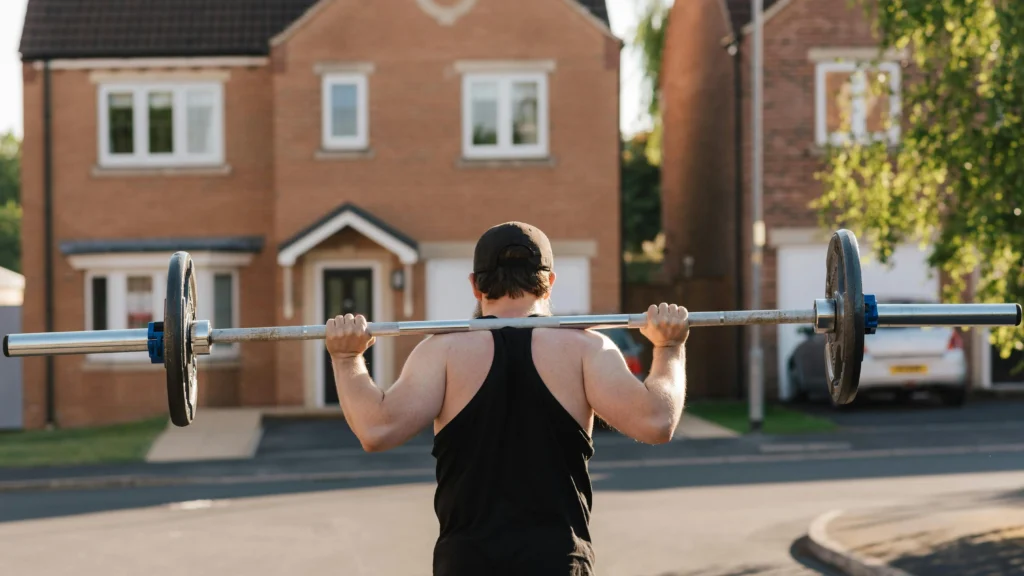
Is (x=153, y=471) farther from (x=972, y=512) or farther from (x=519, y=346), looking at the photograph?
(x=519, y=346)

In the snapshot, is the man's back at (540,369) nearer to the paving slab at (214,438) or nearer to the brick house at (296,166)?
the paving slab at (214,438)

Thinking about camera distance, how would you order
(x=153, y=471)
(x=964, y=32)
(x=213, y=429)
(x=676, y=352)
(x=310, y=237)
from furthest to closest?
(x=310, y=237)
(x=213, y=429)
(x=153, y=471)
(x=964, y=32)
(x=676, y=352)

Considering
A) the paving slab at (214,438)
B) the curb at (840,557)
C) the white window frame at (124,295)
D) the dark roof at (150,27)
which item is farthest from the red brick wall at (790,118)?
the curb at (840,557)

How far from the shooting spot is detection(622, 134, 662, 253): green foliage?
160 ft

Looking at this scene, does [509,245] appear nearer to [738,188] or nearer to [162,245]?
[162,245]

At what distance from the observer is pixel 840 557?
945 cm

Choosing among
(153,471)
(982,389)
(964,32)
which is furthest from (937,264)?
(982,389)

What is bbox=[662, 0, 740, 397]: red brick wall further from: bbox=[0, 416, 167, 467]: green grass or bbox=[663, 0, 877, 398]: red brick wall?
bbox=[0, 416, 167, 467]: green grass

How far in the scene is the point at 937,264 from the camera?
10320mm

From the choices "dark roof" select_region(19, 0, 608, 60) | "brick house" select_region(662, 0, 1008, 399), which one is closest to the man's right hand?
"brick house" select_region(662, 0, 1008, 399)

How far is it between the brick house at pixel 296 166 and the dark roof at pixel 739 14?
2.60m

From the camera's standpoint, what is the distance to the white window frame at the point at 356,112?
23203 millimetres

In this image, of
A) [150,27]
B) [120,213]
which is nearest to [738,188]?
[150,27]

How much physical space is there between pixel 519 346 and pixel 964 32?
7.27m
